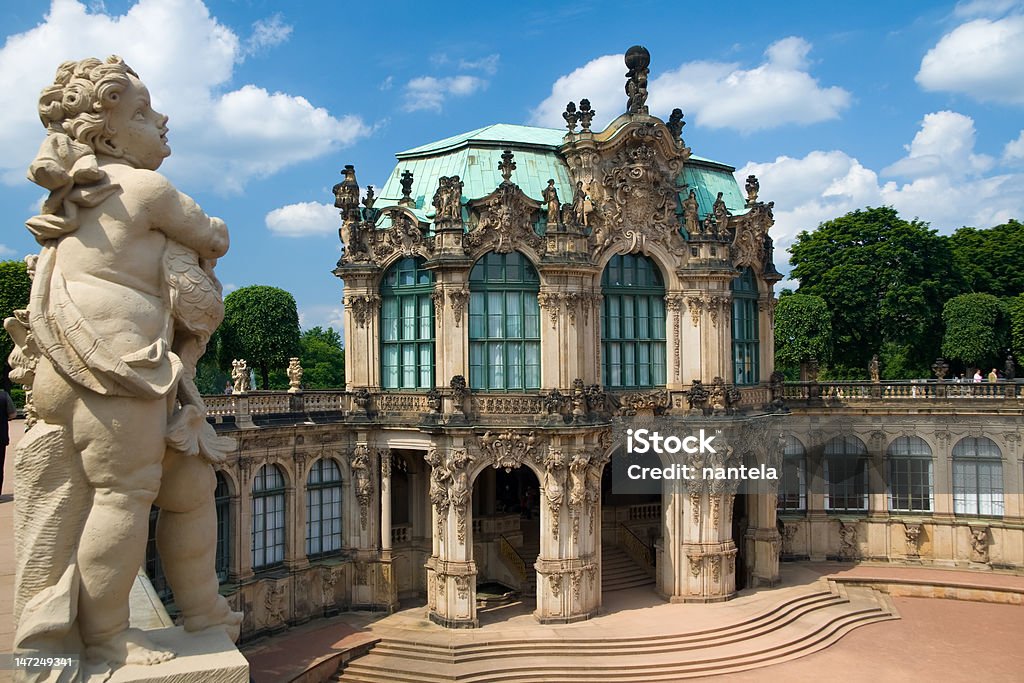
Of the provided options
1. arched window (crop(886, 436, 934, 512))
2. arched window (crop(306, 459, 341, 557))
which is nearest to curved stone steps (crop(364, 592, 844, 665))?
arched window (crop(306, 459, 341, 557))

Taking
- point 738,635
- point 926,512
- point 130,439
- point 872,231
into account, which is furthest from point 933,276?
point 130,439

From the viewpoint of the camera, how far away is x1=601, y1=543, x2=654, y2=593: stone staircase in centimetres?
2986

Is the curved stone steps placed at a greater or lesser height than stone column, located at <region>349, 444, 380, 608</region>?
lesser

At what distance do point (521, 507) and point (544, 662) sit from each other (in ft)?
31.5

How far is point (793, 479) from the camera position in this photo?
34.7 metres

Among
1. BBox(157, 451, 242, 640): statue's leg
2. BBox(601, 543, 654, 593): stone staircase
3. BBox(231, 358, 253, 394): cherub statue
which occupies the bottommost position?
BBox(601, 543, 654, 593): stone staircase

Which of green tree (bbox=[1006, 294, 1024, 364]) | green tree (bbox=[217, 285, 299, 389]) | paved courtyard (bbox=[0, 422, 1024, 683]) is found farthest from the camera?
green tree (bbox=[217, 285, 299, 389])

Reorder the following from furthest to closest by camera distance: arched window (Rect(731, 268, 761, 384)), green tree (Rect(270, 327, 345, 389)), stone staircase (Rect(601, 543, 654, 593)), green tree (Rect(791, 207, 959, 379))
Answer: green tree (Rect(270, 327, 345, 389))
green tree (Rect(791, 207, 959, 379))
arched window (Rect(731, 268, 761, 384))
stone staircase (Rect(601, 543, 654, 593))

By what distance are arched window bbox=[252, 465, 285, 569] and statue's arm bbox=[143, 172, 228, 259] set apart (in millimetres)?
19740

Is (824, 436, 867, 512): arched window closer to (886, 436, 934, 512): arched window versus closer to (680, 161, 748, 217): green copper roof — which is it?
(886, 436, 934, 512): arched window

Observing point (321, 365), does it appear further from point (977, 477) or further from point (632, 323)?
point (977, 477)

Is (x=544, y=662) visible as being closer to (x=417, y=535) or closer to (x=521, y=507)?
(x=417, y=535)

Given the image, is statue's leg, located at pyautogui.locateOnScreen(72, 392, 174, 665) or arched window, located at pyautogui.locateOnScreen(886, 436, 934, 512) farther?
arched window, located at pyautogui.locateOnScreen(886, 436, 934, 512)

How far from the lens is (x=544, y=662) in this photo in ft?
76.7
